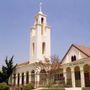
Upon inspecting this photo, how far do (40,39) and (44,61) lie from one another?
475 cm

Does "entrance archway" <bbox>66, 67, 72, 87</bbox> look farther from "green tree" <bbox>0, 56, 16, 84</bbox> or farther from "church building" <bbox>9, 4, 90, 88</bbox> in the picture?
"green tree" <bbox>0, 56, 16, 84</bbox>

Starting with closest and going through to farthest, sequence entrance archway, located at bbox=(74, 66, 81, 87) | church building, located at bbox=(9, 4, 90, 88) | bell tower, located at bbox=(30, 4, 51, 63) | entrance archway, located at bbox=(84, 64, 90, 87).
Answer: church building, located at bbox=(9, 4, 90, 88) → entrance archway, located at bbox=(74, 66, 81, 87) → entrance archway, located at bbox=(84, 64, 90, 87) → bell tower, located at bbox=(30, 4, 51, 63)

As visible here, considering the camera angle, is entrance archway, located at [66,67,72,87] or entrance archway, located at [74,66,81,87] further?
entrance archway, located at [66,67,72,87]

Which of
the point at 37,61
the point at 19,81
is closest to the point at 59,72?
the point at 37,61

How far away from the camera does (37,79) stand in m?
46.4

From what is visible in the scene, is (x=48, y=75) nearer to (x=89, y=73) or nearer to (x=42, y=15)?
(x=89, y=73)

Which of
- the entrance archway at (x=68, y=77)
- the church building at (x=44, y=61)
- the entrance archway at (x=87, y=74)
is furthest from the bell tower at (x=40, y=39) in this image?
the entrance archway at (x=87, y=74)

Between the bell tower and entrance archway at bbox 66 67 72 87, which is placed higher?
the bell tower

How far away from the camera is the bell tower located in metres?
48.9

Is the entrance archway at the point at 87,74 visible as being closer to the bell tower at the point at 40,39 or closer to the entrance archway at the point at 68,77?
the entrance archway at the point at 68,77

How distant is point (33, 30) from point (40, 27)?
6.91 ft

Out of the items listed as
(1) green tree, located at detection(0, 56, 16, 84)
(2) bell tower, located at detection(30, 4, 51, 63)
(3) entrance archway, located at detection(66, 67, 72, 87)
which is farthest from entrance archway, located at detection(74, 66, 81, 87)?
(1) green tree, located at detection(0, 56, 16, 84)

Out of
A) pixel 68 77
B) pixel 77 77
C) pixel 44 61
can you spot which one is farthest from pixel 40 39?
pixel 77 77

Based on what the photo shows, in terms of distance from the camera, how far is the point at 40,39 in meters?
49.4
